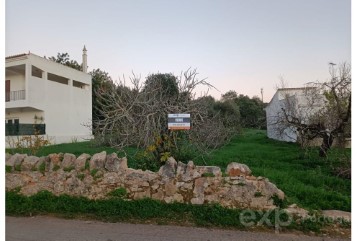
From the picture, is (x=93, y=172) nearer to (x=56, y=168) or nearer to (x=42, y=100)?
(x=56, y=168)

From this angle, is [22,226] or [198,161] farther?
[198,161]

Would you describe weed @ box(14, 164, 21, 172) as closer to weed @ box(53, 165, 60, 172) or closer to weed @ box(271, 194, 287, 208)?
weed @ box(53, 165, 60, 172)

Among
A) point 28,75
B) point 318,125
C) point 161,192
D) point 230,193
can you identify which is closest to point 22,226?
point 161,192

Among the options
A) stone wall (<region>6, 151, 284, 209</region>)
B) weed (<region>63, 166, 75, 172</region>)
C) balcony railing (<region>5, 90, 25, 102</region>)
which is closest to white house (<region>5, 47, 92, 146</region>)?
balcony railing (<region>5, 90, 25, 102</region>)

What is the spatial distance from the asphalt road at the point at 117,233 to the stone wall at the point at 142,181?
0.63 metres

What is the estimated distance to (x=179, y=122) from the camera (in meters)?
5.52

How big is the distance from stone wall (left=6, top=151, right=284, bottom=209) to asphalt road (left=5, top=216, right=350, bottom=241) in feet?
2.07

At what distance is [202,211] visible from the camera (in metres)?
4.22

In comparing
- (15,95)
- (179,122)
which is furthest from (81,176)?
(15,95)

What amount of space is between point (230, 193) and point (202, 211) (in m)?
0.61

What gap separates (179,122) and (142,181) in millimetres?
1616

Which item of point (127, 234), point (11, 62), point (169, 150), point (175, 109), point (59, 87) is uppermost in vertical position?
point (11, 62)

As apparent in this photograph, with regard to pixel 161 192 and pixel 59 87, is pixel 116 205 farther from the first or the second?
pixel 59 87

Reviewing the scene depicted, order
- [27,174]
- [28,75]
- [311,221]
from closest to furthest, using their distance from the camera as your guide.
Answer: [311,221] → [27,174] → [28,75]
